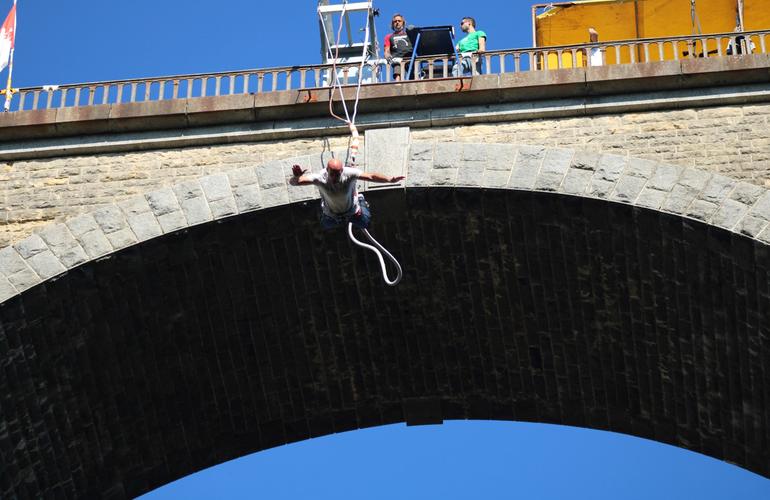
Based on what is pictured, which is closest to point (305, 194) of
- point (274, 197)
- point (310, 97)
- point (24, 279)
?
point (274, 197)

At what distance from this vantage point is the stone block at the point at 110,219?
68.8 ft

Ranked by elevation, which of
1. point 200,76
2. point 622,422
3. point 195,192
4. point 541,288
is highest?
point 200,76

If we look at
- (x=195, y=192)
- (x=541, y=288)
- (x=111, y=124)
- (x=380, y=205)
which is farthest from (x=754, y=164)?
(x=111, y=124)

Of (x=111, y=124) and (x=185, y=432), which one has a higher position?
(x=111, y=124)

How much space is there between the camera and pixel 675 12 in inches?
1087

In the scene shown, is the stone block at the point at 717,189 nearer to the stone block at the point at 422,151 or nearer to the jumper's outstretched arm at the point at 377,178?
the stone block at the point at 422,151

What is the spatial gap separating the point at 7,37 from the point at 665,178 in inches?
398

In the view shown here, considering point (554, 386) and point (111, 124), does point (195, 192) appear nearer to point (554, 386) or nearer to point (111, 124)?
point (111, 124)

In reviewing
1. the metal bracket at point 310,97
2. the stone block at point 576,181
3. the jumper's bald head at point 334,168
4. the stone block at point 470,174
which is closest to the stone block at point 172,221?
the metal bracket at point 310,97

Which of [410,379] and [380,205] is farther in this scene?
[410,379]

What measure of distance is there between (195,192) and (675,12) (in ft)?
34.4

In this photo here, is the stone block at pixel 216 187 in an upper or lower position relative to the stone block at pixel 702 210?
upper

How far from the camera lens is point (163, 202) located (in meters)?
21.1

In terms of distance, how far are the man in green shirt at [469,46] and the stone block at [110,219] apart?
494 centimetres
